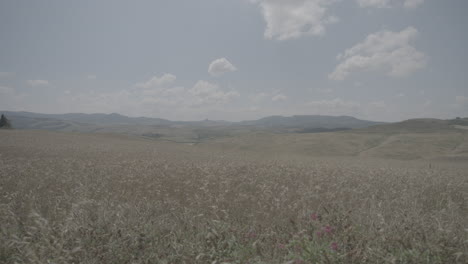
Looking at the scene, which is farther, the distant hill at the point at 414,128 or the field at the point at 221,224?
the distant hill at the point at 414,128

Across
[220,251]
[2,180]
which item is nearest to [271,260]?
[220,251]

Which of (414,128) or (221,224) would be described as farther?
(414,128)

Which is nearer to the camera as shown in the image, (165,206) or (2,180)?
(165,206)

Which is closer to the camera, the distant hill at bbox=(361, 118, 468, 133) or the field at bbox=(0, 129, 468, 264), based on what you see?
the field at bbox=(0, 129, 468, 264)

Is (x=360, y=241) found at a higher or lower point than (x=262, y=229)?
higher

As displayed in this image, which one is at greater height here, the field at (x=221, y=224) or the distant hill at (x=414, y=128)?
the distant hill at (x=414, y=128)

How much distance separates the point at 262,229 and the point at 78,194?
16.4 feet

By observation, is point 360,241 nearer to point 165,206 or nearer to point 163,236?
point 163,236

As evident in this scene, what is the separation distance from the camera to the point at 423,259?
2.86 m

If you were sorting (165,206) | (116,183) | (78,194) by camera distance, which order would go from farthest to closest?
(116,183) < (78,194) < (165,206)

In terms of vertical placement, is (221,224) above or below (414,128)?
below

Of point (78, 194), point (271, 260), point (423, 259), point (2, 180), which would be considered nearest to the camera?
point (423, 259)

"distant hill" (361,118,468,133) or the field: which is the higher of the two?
"distant hill" (361,118,468,133)

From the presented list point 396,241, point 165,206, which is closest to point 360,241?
point 396,241
